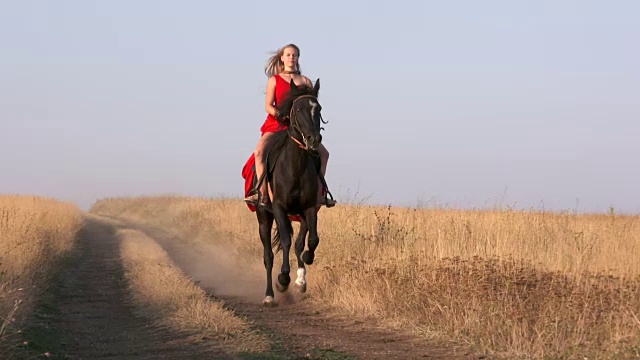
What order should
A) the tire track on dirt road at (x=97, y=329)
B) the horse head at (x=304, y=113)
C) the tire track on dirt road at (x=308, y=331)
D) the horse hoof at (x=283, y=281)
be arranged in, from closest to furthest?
the tire track on dirt road at (x=97, y=329) < the tire track on dirt road at (x=308, y=331) < the horse head at (x=304, y=113) < the horse hoof at (x=283, y=281)

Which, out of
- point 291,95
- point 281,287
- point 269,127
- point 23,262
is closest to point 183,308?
point 281,287

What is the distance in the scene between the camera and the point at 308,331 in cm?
A: 849

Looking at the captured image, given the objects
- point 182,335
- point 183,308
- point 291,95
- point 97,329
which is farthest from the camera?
point 291,95

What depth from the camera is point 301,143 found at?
10008mm

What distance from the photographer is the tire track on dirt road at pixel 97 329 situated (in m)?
6.94

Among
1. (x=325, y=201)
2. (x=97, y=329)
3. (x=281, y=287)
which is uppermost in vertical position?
(x=325, y=201)

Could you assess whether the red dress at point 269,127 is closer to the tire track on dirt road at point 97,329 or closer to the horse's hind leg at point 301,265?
the horse's hind leg at point 301,265

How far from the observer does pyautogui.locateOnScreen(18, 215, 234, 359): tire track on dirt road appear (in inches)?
273

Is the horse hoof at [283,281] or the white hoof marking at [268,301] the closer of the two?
the horse hoof at [283,281]

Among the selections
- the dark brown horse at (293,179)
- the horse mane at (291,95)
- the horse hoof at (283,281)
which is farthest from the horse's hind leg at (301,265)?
the horse mane at (291,95)

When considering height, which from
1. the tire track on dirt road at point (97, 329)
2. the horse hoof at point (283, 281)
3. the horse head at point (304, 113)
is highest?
the horse head at point (304, 113)

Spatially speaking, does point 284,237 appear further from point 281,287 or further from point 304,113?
point 304,113

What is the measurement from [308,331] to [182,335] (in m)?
1.55

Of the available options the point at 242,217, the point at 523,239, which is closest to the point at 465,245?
the point at 523,239
